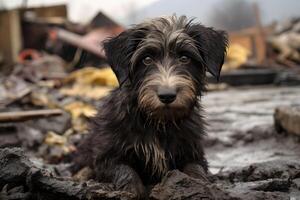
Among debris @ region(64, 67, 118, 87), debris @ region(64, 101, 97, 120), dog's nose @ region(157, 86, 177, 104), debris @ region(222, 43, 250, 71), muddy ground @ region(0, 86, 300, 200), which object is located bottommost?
debris @ region(222, 43, 250, 71)

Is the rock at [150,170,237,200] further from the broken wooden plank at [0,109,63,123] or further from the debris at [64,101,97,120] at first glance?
the debris at [64,101,97,120]

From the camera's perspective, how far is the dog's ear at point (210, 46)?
4.70m

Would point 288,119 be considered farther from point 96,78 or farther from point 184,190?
point 96,78

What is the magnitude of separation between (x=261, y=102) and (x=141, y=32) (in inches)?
259

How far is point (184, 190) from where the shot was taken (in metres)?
3.69

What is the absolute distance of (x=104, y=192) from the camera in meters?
3.75

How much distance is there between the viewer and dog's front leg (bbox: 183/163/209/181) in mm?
4503

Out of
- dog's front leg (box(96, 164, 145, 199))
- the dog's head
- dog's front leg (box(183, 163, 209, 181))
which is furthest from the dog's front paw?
the dog's head

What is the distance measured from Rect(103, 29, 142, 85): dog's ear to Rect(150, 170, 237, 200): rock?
43.1 inches

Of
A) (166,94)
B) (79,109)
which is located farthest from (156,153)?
(79,109)

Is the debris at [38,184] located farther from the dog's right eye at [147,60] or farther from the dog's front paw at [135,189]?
the dog's right eye at [147,60]

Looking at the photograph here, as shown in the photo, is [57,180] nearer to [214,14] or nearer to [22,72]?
[22,72]

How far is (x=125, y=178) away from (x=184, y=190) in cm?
80

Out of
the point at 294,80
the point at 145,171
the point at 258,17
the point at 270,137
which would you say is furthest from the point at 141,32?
the point at 258,17
